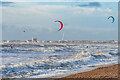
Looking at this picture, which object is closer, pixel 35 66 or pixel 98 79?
pixel 98 79

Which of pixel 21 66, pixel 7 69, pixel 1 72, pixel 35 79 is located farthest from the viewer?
pixel 21 66

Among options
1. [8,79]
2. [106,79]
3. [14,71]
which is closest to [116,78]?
[106,79]

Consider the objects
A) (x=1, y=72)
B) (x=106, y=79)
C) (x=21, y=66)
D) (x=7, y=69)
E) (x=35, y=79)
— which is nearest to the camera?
(x=106, y=79)

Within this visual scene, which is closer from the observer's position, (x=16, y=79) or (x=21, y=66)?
(x=16, y=79)

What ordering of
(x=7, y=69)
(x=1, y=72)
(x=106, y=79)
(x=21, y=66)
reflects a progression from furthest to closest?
(x=21, y=66)
(x=7, y=69)
(x=1, y=72)
(x=106, y=79)

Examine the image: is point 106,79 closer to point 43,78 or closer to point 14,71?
point 43,78

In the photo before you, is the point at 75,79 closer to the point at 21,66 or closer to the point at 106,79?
the point at 106,79

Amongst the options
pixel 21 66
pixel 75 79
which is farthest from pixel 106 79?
pixel 21 66

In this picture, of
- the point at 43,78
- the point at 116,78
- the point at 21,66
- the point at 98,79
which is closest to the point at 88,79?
the point at 98,79
